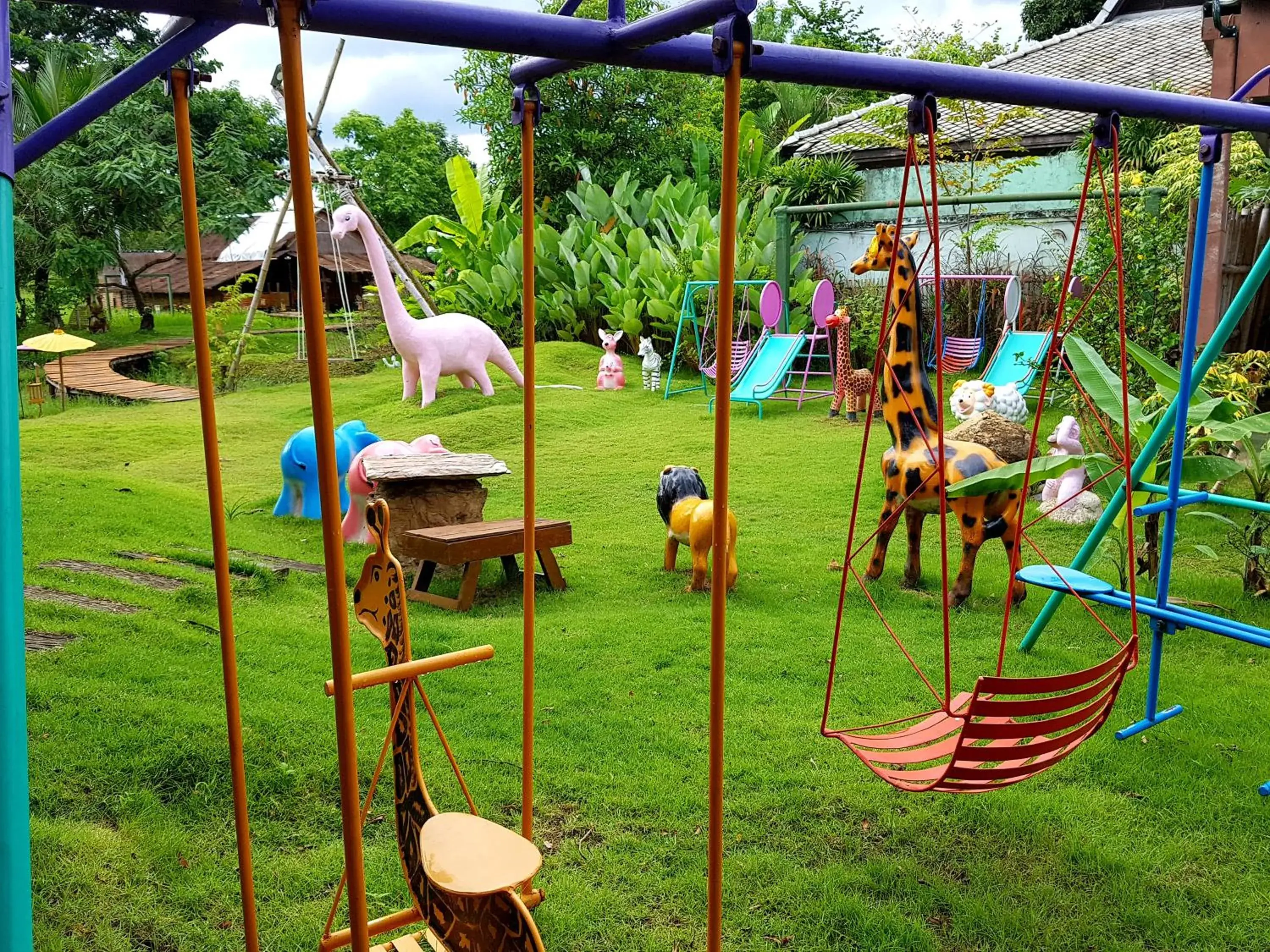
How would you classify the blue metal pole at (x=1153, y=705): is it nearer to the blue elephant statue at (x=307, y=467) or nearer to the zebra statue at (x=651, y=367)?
the blue elephant statue at (x=307, y=467)

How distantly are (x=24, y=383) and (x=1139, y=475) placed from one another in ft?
48.6

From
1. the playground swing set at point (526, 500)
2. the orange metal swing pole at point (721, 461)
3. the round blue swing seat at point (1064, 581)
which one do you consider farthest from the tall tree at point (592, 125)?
the orange metal swing pole at point (721, 461)

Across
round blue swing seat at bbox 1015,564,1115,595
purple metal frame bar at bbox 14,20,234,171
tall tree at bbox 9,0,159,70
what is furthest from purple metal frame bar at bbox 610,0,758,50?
tall tree at bbox 9,0,159,70

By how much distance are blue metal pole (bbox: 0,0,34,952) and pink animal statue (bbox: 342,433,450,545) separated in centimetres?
482

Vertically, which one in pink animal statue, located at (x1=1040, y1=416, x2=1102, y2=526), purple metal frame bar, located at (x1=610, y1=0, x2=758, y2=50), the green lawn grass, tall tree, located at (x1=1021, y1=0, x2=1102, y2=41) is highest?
tall tree, located at (x1=1021, y1=0, x2=1102, y2=41)

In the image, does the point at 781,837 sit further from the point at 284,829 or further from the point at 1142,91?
the point at 1142,91

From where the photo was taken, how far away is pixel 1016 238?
12781mm

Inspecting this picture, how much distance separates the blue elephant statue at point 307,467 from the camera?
267 inches

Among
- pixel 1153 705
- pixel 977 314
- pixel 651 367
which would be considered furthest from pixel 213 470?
pixel 977 314

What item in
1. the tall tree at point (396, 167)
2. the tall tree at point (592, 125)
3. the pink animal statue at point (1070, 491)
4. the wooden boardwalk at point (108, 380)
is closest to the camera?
the pink animal statue at point (1070, 491)

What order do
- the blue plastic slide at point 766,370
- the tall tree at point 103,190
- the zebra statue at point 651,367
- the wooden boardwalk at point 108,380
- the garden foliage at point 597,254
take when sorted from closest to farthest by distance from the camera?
the blue plastic slide at point 766,370 → the zebra statue at point 651,367 → the garden foliage at point 597,254 → the wooden boardwalk at point 108,380 → the tall tree at point 103,190

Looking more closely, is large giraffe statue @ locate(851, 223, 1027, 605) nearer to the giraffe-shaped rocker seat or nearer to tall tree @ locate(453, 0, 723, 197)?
the giraffe-shaped rocker seat

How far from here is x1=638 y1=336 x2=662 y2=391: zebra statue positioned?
39.5 ft

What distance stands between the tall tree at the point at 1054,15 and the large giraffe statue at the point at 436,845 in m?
26.0
